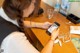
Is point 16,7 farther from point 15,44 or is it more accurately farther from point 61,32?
point 61,32

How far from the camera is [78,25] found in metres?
1.62

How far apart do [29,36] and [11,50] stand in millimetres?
761

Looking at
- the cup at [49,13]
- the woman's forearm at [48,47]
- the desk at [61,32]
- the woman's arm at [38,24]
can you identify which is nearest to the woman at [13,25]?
the woman's forearm at [48,47]

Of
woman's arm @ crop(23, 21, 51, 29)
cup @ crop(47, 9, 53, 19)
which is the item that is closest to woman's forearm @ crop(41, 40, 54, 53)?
woman's arm @ crop(23, 21, 51, 29)

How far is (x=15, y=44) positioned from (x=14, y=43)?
0.01 m

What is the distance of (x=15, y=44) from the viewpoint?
1.06 metres

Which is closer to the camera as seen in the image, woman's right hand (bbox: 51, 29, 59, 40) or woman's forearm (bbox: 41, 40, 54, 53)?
woman's forearm (bbox: 41, 40, 54, 53)

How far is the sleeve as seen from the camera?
40.5 inches

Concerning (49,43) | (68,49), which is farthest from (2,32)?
(68,49)

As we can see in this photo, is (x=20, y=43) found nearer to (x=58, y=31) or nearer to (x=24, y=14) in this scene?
(x=24, y=14)

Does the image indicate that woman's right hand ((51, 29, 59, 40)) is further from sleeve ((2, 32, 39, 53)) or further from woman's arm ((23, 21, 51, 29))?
sleeve ((2, 32, 39, 53))

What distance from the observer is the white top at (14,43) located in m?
1.03

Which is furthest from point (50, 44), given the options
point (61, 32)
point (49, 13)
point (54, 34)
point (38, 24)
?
point (49, 13)

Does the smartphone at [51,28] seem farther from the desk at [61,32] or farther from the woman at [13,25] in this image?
the woman at [13,25]
